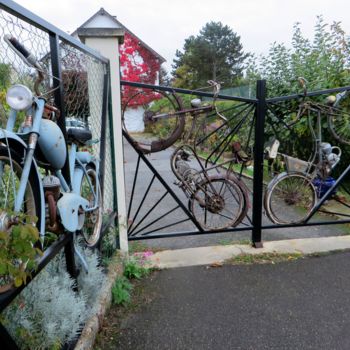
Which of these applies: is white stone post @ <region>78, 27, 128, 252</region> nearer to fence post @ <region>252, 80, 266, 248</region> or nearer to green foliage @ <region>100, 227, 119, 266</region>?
green foliage @ <region>100, 227, 119, 266</region>

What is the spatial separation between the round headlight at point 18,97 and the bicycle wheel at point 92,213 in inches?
38.8

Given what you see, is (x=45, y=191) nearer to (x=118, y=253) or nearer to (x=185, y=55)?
(x=118, y=253)

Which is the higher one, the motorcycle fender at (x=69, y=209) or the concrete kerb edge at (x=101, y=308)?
the motorcycle fender at (x=69, y=209)

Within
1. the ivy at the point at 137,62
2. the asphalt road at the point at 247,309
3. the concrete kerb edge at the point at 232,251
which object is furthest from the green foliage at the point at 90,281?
the ivy at the point at 137,62

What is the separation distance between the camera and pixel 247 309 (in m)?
2.21

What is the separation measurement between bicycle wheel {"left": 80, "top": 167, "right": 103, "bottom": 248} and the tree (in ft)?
89.4

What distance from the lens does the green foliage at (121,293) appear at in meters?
2.25

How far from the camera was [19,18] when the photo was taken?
1279 mm

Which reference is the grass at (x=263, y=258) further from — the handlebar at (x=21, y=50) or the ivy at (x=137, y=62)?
the ivy at (x=137, y=62)

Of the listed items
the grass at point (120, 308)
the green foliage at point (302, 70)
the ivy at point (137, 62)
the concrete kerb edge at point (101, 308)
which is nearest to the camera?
the concrete kerb edge at point (101, 308)

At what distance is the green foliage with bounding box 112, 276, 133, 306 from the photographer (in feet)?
7.39

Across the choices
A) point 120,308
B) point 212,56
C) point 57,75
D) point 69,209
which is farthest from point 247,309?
point 212,56

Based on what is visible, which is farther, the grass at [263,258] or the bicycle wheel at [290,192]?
the bicycle wheel at [290,192]

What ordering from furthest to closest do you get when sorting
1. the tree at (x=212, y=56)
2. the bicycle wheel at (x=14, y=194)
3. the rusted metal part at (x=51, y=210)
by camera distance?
the tree at (x=212, y=56)
the rusted metal part at (x=51, y=210)
the bicycle wheel at (x=14, y=194)
